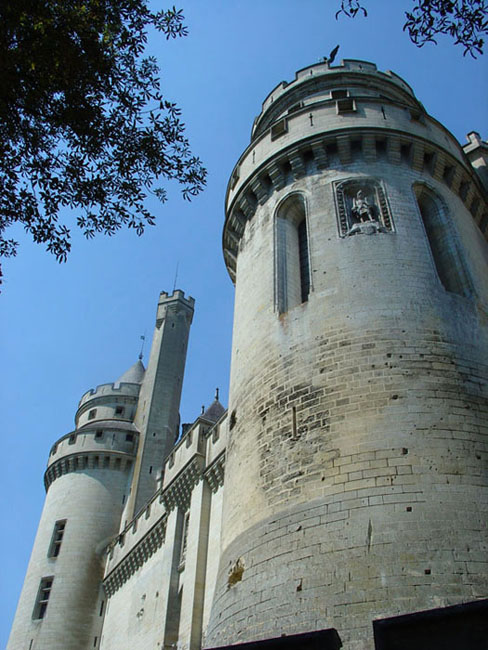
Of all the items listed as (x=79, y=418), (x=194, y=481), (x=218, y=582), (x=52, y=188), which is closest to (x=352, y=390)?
(x=218, y=582)

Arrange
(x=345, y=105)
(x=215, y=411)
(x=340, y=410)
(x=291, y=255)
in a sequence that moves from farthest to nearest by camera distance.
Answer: (x=215, y=411) → (x=345, y=105) → (x=291, y=255) → (x=340, y=410)

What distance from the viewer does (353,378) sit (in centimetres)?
891

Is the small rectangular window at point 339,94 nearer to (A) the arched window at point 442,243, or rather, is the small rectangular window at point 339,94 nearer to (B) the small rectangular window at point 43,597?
(A) the arched window at point 442,243

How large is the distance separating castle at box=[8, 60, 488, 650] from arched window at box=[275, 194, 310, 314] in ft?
0.13

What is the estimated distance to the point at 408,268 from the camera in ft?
33.4

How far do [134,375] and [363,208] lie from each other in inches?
918

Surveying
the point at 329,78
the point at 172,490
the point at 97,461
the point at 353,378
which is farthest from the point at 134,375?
the point at 353,378

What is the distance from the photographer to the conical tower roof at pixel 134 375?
3200 cm

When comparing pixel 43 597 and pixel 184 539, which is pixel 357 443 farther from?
pixel 43 597

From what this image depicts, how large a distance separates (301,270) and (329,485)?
197 inches

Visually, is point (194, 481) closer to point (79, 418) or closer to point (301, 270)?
point (301, 270)

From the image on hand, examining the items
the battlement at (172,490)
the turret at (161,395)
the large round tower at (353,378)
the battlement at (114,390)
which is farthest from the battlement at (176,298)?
the large round tower at (353,378)

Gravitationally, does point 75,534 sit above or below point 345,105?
below

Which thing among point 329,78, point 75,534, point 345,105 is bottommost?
point 75,534
